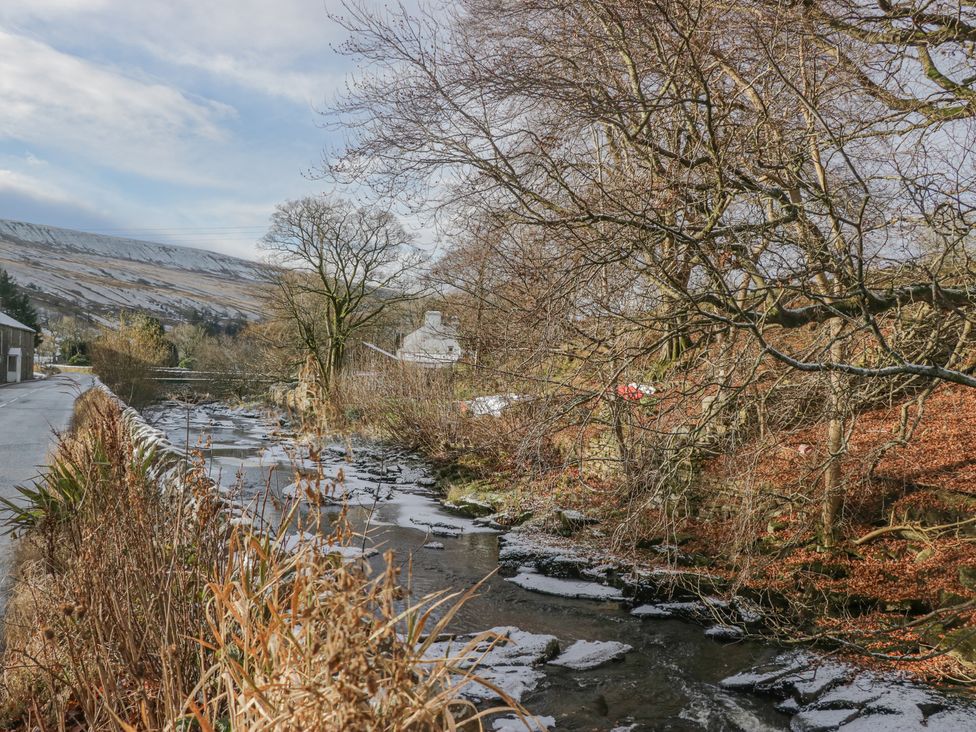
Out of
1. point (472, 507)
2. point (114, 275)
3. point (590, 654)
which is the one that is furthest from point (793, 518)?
point (114, 275)

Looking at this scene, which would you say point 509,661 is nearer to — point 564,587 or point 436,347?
point 564,587

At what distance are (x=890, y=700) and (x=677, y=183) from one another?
14.3 ft

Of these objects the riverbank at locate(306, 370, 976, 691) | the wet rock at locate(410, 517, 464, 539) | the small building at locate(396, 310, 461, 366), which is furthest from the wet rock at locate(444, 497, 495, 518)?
the small building at locate(396, 310, 461, 366)

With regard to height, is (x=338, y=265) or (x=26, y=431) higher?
(x=338, y=265)

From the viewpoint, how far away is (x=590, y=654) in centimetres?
657

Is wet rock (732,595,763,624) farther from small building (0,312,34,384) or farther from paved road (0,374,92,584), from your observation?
→ small building (0,312,34,384)

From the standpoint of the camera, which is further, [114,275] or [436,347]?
[114,275]

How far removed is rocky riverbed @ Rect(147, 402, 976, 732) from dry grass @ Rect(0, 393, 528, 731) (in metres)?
0.39

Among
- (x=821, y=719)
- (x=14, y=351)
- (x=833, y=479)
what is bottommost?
(x=821, y=719)

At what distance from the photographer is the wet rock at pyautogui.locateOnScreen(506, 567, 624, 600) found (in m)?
8.26

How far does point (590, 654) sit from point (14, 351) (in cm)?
4752

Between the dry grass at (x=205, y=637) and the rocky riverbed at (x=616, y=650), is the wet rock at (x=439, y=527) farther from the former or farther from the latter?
the dry grass at (x=205, y=637)

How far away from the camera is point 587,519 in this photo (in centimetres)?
1042

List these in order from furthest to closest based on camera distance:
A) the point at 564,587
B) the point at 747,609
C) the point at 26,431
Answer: the point at 26,431 → the point at 564,587 → the point at 747,609
